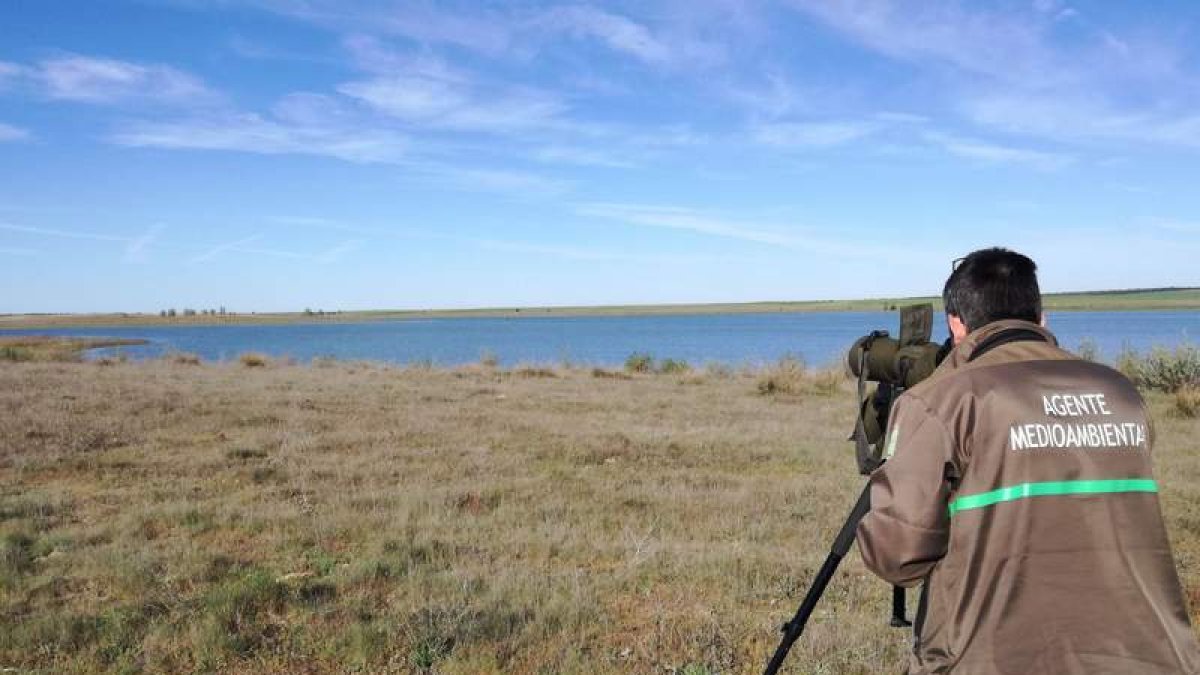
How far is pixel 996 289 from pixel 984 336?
14 centimetres

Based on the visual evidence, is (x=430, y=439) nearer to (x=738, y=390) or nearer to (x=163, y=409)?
(x=163, y=409)

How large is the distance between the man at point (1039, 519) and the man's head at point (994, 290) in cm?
14

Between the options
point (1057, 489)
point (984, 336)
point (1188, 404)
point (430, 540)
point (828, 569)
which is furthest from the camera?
point (1188, 404)

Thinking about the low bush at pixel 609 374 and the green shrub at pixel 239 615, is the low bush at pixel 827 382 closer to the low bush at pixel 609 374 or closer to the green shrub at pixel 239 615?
the low bush at pixel 609 374

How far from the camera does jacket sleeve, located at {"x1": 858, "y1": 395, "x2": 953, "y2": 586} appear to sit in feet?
5.91

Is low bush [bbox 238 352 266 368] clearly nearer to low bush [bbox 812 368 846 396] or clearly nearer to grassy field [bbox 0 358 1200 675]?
grassy field [bbox 0 358 1200 675]

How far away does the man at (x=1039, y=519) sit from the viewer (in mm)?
1753

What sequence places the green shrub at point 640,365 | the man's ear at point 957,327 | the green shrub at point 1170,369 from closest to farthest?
1. the man's ear at point 957,327
2. the green shrub at point 1170,369
3. the green shrub at point 640,365

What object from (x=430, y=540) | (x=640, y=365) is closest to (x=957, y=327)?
(x=430, y=540)

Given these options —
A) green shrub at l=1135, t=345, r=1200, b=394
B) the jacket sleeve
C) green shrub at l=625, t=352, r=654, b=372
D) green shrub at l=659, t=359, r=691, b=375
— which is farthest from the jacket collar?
green shrub at l=625, t=352, r=654, b=372

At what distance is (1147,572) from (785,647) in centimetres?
139

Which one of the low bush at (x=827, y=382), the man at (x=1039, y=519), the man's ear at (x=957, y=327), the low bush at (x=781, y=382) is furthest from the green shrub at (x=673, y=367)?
the man at (x=1039, y=519)

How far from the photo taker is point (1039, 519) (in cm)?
176

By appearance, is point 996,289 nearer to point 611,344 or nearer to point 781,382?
point 781,382
